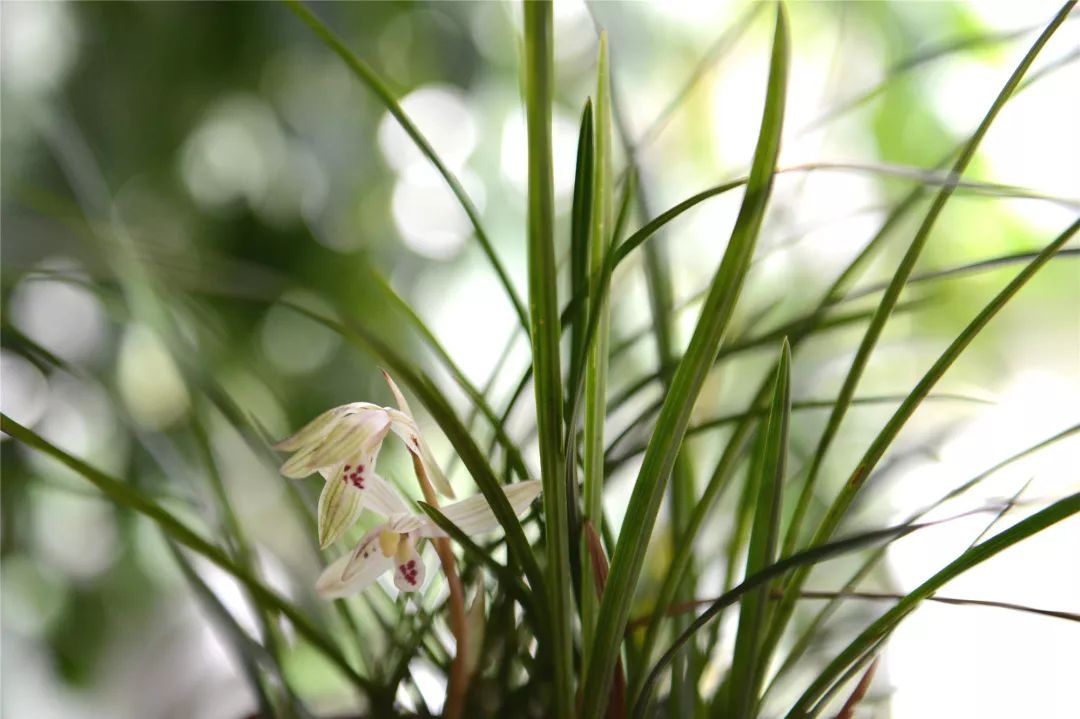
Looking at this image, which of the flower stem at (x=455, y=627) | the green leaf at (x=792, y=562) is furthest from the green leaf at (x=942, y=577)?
the flower stem at (x=455, y=627)

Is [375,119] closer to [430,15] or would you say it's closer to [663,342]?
[430,15]

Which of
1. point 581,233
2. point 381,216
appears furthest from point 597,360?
point 381,216

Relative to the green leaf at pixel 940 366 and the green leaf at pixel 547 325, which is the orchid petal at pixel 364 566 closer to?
the green leaf at pixel 547 325

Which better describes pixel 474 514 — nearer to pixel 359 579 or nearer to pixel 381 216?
pixel 359 579

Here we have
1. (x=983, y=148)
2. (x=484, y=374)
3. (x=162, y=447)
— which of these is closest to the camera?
(x=162, y=447)

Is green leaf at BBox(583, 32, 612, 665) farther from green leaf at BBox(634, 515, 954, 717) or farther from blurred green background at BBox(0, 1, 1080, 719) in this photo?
blurred green background at BBox(0, 1, 1080, 719)

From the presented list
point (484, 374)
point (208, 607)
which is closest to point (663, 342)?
point (208, 607)

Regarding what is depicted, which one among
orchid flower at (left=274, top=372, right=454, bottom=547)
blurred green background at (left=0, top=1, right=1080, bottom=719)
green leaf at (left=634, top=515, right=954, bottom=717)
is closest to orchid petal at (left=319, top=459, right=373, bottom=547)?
orchid flower at (left=274, top=372, right=454, bottom=547)
